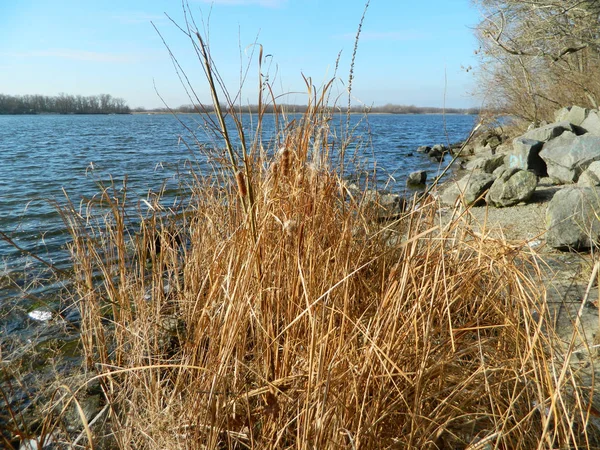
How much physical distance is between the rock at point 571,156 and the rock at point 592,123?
1.19 metres

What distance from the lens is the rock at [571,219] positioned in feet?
14.0

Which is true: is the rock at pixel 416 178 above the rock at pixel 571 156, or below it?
below

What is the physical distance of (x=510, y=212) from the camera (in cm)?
654

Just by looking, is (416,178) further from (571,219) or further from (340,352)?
(340,352)

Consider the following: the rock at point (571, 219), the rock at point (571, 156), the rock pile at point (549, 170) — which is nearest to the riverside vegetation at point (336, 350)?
the rock at point (571, 219)

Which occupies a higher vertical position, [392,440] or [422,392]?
[422,392]

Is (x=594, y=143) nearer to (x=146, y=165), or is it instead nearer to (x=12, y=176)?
(x=146, y=165)

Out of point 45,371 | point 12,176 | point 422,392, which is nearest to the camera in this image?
point 422,392

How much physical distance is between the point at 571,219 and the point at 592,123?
6279mm

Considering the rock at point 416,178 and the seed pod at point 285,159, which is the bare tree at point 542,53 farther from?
the seed pod at point 285,159

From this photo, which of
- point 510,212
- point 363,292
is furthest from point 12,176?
point 363,292

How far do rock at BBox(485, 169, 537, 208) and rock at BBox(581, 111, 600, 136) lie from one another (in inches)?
124

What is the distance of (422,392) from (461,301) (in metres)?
0.52

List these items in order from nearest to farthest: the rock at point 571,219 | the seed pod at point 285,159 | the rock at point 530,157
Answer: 1. the seed pod at point 285,159
2. the rock at point 571,219
3. the rock at point 530,157
